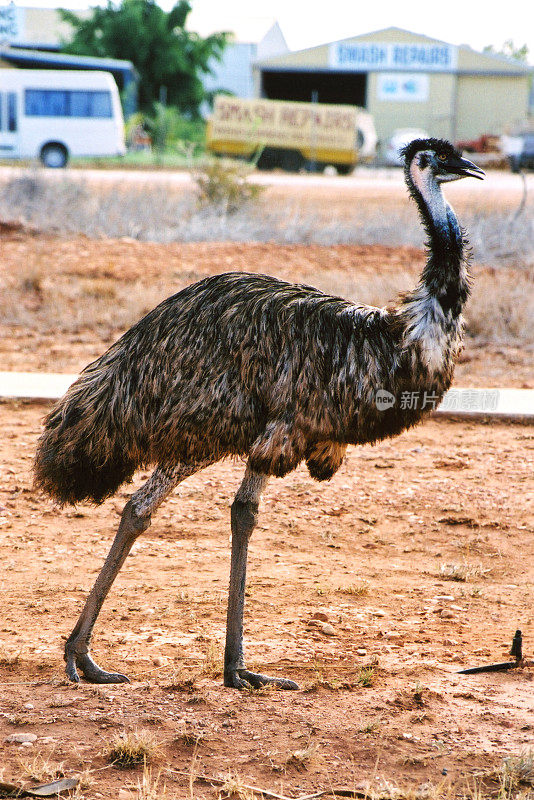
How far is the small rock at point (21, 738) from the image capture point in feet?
10.9

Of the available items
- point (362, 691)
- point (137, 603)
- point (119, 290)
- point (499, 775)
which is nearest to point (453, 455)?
point (137, 603)

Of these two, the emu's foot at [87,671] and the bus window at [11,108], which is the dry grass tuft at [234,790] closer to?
the emu's foot at [87,671]

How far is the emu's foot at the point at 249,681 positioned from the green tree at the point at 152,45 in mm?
37067

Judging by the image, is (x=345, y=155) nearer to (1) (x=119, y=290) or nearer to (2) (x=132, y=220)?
(2) (x=132, y=220)

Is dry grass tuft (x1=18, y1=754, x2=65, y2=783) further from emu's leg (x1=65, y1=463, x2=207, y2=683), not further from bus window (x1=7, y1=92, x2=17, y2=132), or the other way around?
bus window (x1=7, y1=92, x2=17, y2=132)

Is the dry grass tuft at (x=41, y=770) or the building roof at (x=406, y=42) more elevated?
the building roof at (x=406, y=42)

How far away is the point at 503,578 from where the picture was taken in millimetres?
5211

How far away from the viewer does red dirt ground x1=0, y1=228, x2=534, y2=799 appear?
3.31 metres

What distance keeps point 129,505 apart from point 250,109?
23328 millimetres

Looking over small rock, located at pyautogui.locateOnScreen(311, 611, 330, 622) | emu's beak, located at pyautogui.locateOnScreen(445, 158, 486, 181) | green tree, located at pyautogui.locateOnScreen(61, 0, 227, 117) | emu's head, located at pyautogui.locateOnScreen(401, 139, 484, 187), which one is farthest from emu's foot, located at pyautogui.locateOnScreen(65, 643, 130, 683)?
green tree, located at pyautogui.locateOnScreen(61, 0, 227, 117)

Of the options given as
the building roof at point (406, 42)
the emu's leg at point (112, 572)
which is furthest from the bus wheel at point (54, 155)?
the emu's leg at point (112, 572)

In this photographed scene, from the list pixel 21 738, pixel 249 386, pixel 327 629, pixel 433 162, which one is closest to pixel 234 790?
pixel 21 738

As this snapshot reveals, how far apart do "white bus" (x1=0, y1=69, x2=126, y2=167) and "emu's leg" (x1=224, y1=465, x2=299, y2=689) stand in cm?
2348

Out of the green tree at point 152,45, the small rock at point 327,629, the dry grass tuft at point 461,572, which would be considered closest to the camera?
the small rock at point 327,629
